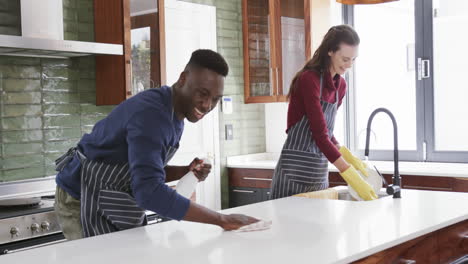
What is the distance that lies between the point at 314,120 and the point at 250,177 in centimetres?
Result: 213

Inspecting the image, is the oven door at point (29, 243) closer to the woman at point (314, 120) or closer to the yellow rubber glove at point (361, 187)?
the woman at point (314, 120)

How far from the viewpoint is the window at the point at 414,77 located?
440 centimetres

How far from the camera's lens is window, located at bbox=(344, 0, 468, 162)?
14.4 feet

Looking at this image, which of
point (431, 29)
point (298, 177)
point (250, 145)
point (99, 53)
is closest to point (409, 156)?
point (431, 29)

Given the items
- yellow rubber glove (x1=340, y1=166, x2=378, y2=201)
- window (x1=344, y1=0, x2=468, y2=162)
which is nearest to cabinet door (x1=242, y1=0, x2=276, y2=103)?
window (x1=344, y1=0, x2=468, y2=162)

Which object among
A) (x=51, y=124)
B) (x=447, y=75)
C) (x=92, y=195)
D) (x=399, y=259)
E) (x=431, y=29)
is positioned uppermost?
(x=431, y=29)

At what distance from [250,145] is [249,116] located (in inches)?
10.2

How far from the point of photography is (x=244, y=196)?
4.87 m

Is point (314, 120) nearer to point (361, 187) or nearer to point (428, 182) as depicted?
point (361, 187)

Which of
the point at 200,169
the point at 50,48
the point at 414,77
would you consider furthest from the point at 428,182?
the point at 50,48

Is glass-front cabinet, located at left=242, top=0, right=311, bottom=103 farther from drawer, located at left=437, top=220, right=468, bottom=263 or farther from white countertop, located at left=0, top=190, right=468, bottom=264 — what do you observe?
drawer, located at left=437, top=220, right=468, bottom=263

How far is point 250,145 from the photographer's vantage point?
522 centimetres

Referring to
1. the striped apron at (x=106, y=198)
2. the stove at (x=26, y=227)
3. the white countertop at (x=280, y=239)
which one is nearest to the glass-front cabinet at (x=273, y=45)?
the stove at (x=26, y=227)

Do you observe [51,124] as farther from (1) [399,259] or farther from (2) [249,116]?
(1) [399,259]
